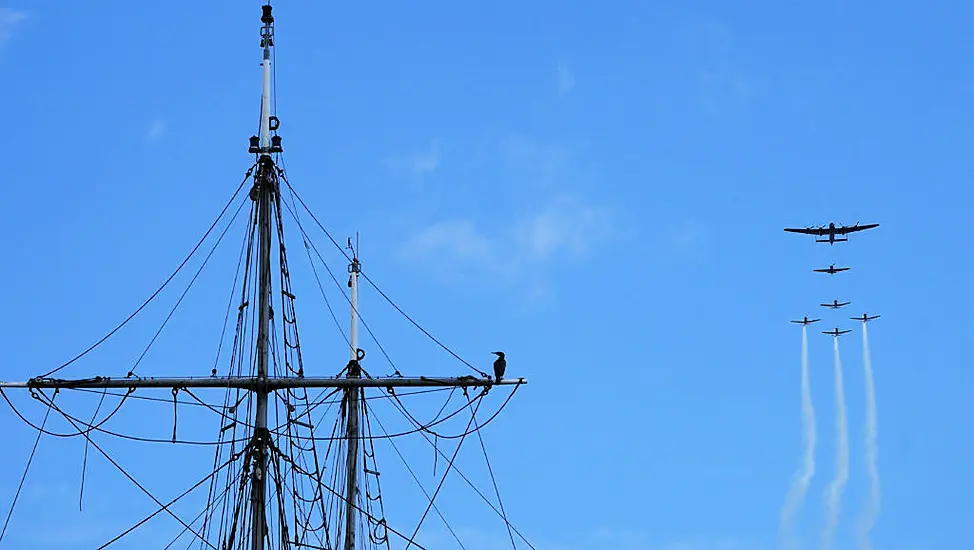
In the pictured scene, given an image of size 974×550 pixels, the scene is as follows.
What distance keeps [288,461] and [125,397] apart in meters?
5.38

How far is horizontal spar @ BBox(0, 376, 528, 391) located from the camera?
61.5 metres

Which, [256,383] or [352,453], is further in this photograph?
[352,453]

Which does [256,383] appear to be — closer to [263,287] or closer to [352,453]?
[263,287]

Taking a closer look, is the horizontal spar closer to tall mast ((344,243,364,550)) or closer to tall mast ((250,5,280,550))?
tall mast ((250,5,280,550))

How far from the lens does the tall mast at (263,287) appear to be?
2452 inches

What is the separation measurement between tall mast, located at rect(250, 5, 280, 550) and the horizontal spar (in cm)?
46

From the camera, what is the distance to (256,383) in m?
62.8

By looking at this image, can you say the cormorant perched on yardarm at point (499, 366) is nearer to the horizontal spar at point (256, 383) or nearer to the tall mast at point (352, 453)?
the horizontal spar at point (256, 383)

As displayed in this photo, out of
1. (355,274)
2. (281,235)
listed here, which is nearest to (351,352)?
(355,274)

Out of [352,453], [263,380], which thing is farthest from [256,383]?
[352,453]

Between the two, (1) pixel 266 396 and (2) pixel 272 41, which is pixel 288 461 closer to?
(1) pixel 266 396

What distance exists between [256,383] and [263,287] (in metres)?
3.41

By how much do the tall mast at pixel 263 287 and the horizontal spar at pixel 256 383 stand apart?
17.9 inches

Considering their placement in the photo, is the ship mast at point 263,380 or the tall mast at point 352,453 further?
the tall mast at point 352,453
